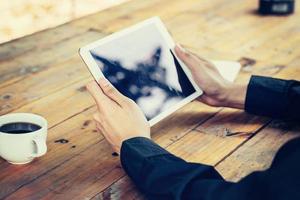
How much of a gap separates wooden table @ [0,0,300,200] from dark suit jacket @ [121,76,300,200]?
4 cm

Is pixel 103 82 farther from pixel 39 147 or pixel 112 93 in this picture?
pixel 39 147

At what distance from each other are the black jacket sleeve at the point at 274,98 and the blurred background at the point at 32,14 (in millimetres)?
1104

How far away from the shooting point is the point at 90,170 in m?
1.10

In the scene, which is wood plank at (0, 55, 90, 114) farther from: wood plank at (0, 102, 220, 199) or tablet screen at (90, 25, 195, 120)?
tablet screen at (90, 25, 195, 120)

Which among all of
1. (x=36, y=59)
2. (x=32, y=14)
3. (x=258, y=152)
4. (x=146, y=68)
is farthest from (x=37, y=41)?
(x=258, y=152)

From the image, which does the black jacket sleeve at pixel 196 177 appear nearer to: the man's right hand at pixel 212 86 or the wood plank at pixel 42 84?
the man's right hand at pixel 212 86

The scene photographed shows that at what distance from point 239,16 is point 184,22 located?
0.20 meters

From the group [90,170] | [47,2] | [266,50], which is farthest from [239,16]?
[90,170]

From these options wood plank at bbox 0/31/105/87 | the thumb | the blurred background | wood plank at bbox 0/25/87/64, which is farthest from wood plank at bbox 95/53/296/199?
the blurred background

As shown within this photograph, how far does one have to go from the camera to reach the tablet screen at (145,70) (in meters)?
1.18

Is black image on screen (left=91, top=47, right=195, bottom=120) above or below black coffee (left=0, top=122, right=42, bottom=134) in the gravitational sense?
above

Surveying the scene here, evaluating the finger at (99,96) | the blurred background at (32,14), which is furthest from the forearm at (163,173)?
the blurred background at (32,14)

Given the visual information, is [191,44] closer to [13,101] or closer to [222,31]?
[222,31]

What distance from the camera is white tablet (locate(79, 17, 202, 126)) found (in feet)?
3.83
